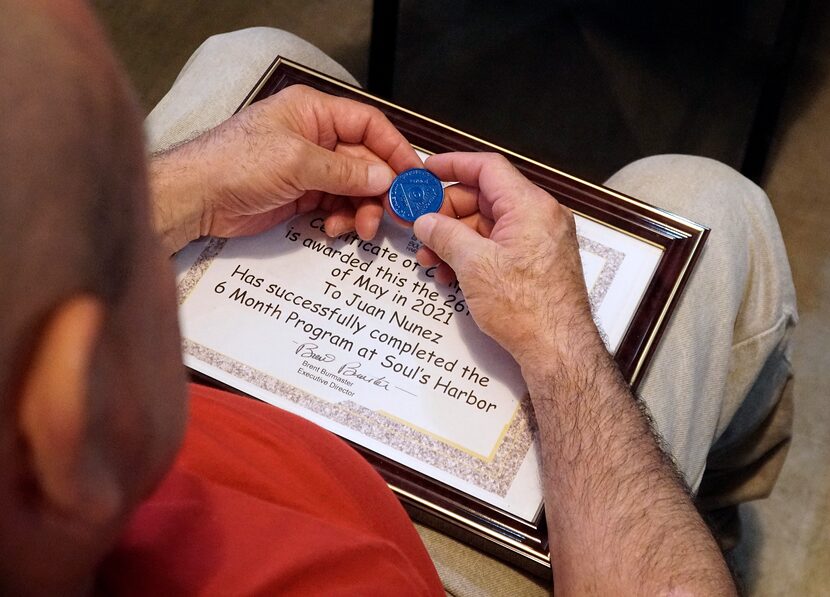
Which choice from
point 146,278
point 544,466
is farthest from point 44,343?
point 544,466

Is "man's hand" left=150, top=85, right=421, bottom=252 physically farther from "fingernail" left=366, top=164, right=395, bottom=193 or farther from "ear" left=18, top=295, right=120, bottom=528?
"ear" left=18, top=295, right=120, bottom=528

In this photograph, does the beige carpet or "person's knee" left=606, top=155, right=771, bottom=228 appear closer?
"person's knee" left=606, top=155, right=771, bottom=228

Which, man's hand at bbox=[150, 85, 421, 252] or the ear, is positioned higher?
man's hand at bbox=[150, 85, 421, 252]

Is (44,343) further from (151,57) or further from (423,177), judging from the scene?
(151,57)

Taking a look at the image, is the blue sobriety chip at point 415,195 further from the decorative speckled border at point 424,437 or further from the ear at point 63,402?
the ear at point 63,402

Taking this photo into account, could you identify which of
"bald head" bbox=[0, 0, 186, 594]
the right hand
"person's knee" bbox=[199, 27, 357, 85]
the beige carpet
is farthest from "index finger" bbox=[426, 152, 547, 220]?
the beige carpet
